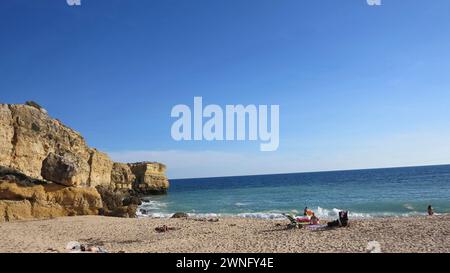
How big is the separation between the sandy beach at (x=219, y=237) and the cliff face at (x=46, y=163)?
1.69m

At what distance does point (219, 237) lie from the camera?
1530cm

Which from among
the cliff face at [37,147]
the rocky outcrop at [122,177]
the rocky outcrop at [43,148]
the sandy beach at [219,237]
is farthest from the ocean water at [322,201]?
the sandy beach at [219,237]

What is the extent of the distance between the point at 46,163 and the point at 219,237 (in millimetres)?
11650

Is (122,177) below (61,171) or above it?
below

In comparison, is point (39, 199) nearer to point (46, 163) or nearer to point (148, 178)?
point (46, 163)

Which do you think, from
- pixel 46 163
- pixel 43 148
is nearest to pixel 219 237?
pixel 46 163

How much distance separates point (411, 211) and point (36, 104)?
114ft

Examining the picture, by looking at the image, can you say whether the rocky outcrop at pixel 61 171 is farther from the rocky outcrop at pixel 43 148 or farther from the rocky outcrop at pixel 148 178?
the rocky outcrop at pixel 148 178

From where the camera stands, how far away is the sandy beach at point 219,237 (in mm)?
12047

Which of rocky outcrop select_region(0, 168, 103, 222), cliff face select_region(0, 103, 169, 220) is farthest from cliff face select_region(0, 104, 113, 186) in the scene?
rocky outcrop select_region(0, 168, 103, 222)

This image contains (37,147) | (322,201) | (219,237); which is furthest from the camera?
(322,201)

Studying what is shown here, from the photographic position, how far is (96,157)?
150 feet

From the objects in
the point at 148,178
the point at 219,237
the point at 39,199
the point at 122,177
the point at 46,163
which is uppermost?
the point at 46,163
